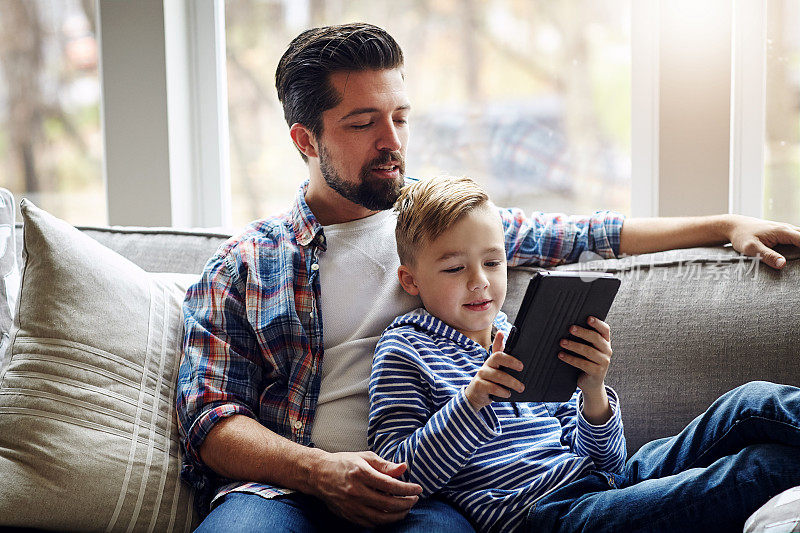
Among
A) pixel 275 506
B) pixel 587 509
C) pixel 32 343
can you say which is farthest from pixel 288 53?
pixel 587 509

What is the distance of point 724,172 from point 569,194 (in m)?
0.41

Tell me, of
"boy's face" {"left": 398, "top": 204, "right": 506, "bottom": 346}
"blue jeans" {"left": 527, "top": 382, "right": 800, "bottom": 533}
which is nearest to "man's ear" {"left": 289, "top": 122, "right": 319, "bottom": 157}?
"boy's face" {"left": 398, "top": 204, "right": 506, "bottom": 346}

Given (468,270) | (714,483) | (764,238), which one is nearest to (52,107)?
(468,270)

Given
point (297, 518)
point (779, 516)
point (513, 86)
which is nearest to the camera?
point (779, 516)

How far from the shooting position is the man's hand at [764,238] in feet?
4.77

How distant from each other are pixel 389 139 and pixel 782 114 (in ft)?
3.64

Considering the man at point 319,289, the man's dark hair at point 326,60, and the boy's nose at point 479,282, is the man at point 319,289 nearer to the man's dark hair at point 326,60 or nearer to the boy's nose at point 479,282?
the man's dark hair at point 326,60

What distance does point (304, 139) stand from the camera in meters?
1.64

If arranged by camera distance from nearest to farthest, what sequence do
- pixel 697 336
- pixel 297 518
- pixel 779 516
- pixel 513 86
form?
pixel 779 516 < pixel 297 518 < pixel 697 336 < pixel 513 86

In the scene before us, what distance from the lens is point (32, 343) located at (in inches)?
53.0

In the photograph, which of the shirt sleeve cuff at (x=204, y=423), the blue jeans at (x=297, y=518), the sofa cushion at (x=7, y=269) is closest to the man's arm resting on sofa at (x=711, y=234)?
the blue jeans at (x=297, y=518)

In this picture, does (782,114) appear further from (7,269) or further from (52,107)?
(52,107)

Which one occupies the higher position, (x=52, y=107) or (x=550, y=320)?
(x=52, y=107)

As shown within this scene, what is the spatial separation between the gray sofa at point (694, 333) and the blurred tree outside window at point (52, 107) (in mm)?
1795
